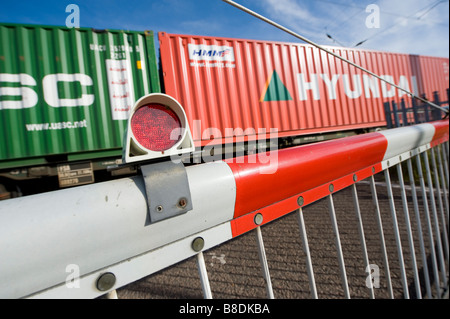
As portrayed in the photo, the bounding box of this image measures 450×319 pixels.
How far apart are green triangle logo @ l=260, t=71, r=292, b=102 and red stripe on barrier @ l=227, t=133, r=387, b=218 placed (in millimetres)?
4625

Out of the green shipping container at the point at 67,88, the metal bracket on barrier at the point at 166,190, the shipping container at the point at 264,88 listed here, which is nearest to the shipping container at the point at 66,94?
the green shipping container at the point at 67,88

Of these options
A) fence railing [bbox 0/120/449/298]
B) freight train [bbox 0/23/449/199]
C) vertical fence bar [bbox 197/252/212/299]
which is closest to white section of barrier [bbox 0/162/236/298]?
fence railing [bbox 0/120/449/298]

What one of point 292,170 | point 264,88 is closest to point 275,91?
point 264,88

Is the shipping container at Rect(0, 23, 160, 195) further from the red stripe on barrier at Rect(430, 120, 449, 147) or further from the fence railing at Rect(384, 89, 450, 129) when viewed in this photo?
the fence railing at Rect(384, 89, 450, 129)

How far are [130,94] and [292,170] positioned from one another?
4346 mm

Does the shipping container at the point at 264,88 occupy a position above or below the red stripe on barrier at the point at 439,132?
above

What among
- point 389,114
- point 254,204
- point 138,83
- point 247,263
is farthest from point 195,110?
point 389,114

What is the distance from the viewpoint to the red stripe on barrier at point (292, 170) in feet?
2.20

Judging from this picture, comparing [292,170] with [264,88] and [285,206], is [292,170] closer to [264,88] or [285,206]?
[285,206]

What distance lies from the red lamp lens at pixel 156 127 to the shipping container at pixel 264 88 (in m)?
3.88

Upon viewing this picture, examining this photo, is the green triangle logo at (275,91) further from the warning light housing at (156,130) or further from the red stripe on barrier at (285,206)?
the warning light housing at (156,130)

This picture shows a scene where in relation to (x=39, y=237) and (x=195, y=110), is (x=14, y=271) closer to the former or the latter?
(x=39, y=237)
